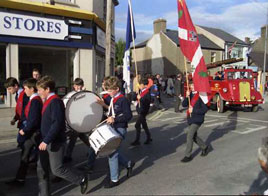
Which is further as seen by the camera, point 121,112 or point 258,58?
point 258,58

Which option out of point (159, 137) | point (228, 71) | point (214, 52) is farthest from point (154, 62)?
point (159, 137)

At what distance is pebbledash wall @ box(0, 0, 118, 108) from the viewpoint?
11.7m

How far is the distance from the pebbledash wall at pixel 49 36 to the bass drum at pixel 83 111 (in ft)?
25.9

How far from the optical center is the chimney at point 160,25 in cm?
3759

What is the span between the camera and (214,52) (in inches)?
1469

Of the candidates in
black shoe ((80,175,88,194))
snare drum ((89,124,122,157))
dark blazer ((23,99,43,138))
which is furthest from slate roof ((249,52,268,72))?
dark blazer ((23,99,43,138))

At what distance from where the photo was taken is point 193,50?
5.91 m

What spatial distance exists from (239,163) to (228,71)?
9.34 meters

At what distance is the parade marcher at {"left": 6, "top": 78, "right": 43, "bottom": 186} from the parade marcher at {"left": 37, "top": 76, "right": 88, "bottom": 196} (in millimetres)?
322

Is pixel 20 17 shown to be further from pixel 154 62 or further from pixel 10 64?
pixel 154 62

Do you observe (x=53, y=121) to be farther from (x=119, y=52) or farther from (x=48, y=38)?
(x=119, y=52)

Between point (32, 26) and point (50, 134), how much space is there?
9.75m

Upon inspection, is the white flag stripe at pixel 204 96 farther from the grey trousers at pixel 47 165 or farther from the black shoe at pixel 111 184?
the grey trousers at pixel 47 165

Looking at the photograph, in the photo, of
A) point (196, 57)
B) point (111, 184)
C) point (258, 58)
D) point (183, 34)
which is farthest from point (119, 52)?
point (111, 184)
